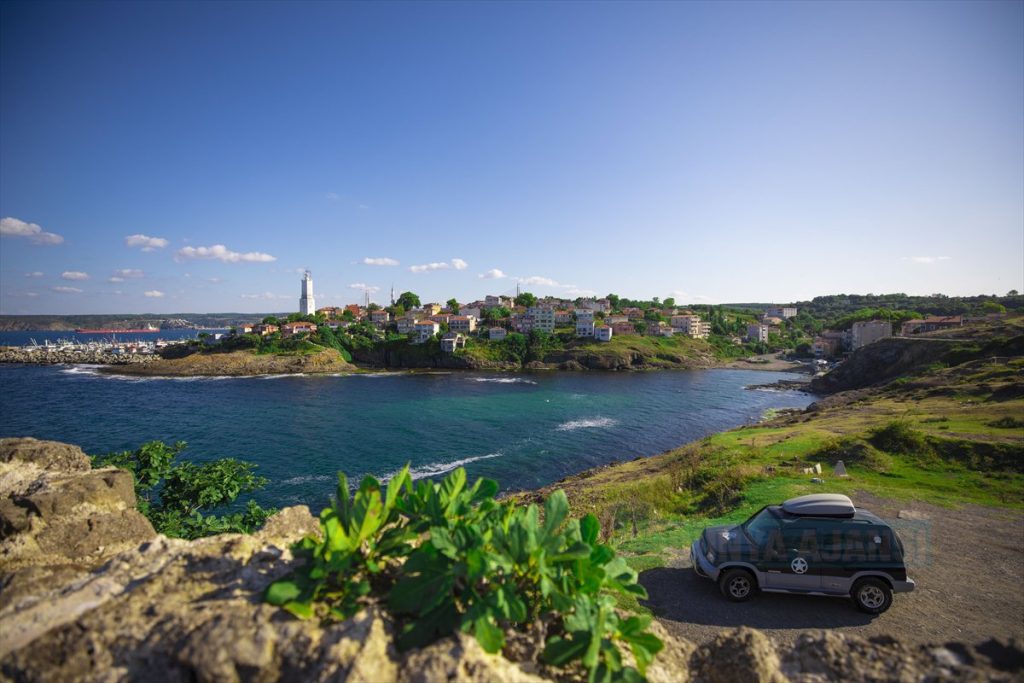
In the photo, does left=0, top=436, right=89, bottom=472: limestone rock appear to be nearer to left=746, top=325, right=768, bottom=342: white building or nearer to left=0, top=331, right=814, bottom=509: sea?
left=0, top=331, right=814, bottom=509: sea

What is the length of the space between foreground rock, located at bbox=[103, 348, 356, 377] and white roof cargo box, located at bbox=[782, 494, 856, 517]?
9383 cm

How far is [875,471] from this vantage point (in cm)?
1659

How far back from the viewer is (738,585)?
8414 mm

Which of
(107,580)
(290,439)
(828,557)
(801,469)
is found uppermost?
(107,580)

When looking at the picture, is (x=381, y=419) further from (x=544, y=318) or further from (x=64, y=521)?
(x=544, y=318)

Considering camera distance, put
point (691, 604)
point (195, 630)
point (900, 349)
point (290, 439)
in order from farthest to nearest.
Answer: point (900, 349), point (290, 439), point (691, 604), point (195, 630)

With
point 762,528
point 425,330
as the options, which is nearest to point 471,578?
point 762,528

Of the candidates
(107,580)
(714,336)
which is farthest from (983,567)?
(714,336)

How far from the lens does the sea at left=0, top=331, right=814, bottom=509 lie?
35438mm

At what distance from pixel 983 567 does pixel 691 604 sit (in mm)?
6810

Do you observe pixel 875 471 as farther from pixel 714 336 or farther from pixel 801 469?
pixel 714 336

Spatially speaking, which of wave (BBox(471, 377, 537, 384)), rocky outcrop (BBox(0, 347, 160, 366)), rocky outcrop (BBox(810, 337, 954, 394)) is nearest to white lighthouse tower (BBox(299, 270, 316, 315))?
rocky outcrop (BBox(0, 347, 160, 366))

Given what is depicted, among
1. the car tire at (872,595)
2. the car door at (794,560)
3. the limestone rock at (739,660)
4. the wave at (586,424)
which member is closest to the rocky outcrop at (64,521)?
the limestone rock at (739,660)

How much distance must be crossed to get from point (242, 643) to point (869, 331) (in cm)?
13350
